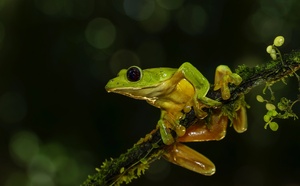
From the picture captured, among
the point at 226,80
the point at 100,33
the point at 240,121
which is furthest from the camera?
the point at 100,33

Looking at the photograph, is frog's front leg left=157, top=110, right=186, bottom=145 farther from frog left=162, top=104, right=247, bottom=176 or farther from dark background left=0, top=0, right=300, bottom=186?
dark background left=0, top=0, right=300, bottom=186

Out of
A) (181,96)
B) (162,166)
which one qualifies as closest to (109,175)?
(181,96)

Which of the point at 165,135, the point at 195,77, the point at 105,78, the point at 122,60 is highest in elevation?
the point at 195,77

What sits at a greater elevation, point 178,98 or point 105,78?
point 178,98

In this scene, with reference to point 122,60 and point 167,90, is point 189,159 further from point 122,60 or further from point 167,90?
point 122,60

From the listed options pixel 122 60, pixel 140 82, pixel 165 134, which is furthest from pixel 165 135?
pixel 122 60

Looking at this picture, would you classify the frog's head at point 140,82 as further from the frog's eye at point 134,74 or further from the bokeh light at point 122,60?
the bokeh light at point 122,60
